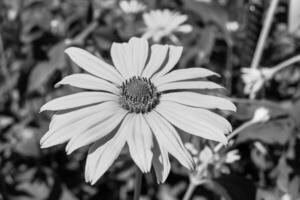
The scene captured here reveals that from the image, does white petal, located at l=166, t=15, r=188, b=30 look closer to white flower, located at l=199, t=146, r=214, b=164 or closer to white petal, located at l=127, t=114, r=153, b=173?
white flower, located at l=199, t=146, r=214, b=164

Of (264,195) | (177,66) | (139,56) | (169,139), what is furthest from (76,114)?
(177,66)

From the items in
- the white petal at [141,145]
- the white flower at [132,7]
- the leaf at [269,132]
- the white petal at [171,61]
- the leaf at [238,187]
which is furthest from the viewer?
the white flower at [132,7]

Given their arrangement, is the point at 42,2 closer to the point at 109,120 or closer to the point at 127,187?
the point at 127,187

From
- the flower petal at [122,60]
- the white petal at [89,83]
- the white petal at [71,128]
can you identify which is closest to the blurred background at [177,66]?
the flower petal at [122,60]

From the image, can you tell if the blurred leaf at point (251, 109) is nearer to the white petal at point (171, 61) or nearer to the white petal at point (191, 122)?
the white petal at point (171, 61)

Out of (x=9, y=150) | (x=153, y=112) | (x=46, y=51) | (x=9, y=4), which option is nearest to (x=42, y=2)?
(x=9, y=4)

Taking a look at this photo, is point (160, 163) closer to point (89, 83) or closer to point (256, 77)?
point (89, 83)
